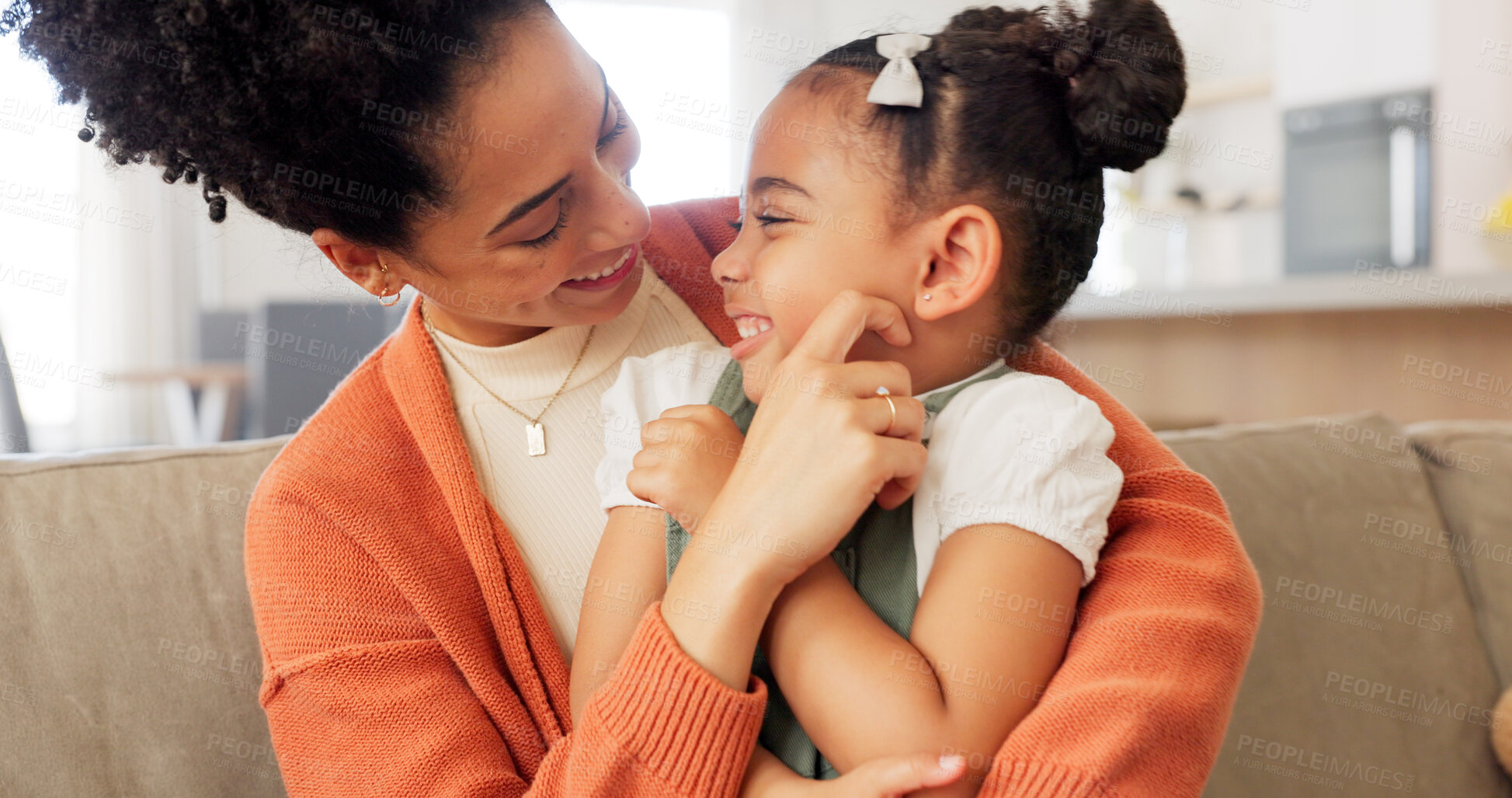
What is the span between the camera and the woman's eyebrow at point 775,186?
0.95 m

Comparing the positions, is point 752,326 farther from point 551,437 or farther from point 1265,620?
point 1265,620

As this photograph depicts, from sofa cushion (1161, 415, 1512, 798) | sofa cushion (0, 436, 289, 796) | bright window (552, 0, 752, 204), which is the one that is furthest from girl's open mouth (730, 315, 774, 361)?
bright window (552, 0, 752, 204)

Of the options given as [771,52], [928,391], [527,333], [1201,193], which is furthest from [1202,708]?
[771,52]

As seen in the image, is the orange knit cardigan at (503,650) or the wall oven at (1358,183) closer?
the orange knit cardigan at (503,650)

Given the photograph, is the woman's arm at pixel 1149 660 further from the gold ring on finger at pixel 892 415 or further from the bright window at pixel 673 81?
the bright window at pixel 673 81

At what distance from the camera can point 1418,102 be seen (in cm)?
394

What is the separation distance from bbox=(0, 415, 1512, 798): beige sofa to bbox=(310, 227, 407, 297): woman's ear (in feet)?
1.16

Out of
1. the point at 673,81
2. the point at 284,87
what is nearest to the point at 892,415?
the point at 284,87

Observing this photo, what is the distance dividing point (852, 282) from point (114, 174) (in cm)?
76

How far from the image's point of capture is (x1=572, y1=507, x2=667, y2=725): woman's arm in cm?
88

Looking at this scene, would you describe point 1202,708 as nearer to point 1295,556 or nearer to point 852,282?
point 852,282

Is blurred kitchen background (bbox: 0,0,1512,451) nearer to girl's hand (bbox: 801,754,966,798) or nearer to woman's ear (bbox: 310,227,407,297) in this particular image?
woman's ear (bbox: 310,227,407,297)

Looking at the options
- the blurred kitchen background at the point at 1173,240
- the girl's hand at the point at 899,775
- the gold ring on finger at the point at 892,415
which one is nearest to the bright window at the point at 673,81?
the blurred kitchen background at the point at 1173,240

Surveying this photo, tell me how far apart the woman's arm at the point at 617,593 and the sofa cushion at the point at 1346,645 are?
0.95m
